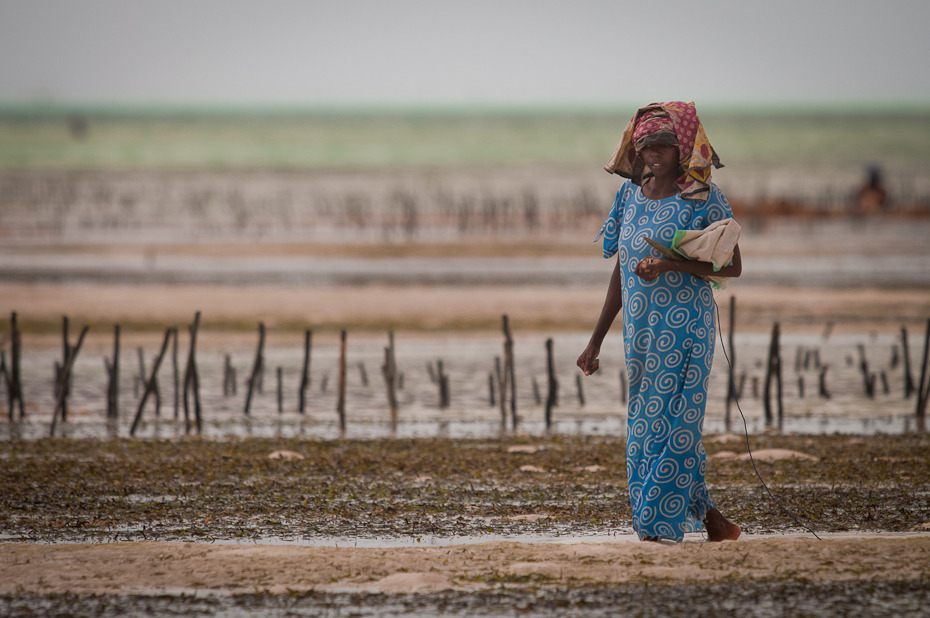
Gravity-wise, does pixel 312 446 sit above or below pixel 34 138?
below

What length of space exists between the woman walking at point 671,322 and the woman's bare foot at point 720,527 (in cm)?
6

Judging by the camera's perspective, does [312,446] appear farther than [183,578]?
Yes

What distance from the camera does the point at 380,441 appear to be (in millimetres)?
8266

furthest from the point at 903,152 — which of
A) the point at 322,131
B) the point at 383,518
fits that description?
the point at 383,518

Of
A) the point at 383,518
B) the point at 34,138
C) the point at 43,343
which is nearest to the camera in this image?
the point at 383,518

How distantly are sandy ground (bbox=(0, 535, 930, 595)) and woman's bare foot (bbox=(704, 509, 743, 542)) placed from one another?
8cm

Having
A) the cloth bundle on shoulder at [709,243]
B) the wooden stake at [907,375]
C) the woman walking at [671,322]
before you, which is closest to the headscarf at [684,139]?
the woman walking at [671,322]

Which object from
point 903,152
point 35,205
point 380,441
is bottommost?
point 380,441

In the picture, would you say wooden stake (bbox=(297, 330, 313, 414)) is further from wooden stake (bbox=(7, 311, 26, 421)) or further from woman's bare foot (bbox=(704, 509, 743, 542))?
woman's bare foot (bbox=(704, 509, 743, 542))

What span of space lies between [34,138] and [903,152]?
7024 centimetres

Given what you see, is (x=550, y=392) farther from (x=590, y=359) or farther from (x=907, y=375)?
(x=590, y=359)

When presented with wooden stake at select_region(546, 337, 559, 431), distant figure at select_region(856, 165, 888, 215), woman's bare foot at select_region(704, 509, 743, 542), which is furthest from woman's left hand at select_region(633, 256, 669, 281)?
distant figure at select_region(856, 165, 888, 215)

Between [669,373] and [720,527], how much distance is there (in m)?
0.79

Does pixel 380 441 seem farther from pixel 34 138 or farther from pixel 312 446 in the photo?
pixel 34 138
